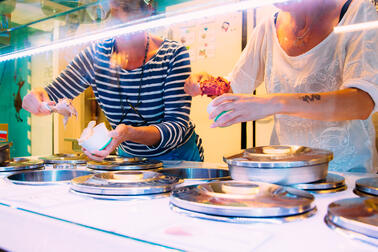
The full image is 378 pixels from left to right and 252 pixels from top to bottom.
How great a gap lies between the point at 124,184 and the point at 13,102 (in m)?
1.39

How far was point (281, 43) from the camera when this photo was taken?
3.59ft

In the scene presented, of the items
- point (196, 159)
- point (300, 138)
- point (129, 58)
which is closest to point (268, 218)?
point (300, 138)

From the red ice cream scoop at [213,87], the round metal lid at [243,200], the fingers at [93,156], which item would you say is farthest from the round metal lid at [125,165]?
the round metal lid at [243,200]

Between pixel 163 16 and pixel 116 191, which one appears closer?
pixel 116 191

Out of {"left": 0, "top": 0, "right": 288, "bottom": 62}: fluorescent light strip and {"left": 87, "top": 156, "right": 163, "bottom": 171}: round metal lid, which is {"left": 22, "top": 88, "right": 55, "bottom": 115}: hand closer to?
{"left": 0, "top": 0, "right": 288, "bottom": 62}: fluorescent light strip

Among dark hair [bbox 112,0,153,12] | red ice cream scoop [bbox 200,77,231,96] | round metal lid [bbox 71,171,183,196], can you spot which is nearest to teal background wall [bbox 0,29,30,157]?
dark hair [bbox 112,0,153,12]

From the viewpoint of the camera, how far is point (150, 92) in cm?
132

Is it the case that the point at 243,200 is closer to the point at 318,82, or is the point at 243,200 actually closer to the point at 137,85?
the point at 318,82

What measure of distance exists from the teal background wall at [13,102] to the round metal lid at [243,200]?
143 cm

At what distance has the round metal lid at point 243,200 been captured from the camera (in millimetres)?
440

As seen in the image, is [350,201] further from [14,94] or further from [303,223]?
[14,94]

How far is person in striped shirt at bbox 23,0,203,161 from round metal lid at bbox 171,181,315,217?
0.64 meters

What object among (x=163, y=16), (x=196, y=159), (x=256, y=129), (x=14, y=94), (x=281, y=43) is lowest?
(x=196, y=159)

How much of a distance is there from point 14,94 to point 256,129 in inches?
51.4
